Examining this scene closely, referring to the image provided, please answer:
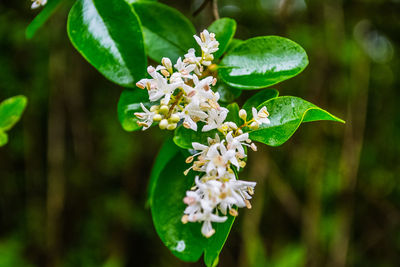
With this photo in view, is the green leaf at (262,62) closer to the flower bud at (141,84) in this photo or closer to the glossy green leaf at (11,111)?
the flower bud at (141,84)

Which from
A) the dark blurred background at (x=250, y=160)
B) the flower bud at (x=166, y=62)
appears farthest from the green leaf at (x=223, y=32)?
the dark blurred background at (x=250, y=160)

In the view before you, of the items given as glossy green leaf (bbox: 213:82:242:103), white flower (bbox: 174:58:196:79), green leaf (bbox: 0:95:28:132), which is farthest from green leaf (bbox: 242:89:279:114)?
green leaf (bbox: 0:95:28:132)

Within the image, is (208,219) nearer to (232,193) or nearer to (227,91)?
(232,193)

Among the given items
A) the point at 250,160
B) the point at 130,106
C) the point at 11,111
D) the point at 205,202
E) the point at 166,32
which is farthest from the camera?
the point at 250,160

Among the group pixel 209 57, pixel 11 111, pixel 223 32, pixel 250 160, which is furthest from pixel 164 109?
pixel 250 160

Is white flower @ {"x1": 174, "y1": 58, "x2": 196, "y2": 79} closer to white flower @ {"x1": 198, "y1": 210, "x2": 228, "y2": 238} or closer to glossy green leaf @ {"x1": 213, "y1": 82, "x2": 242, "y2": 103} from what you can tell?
glossy green leaf @ {"x1": 213, "y1": 82, "x2": 242, "y2": 103}

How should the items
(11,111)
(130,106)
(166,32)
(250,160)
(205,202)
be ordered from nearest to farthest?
(205,202) → (130,106) → (166,32) → (11,111) → (250,160)
